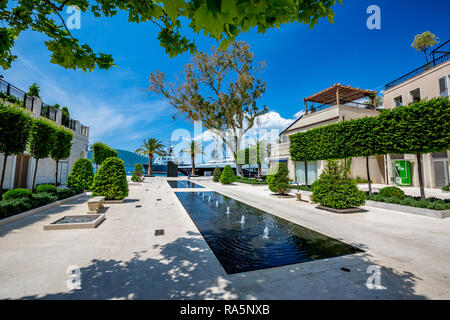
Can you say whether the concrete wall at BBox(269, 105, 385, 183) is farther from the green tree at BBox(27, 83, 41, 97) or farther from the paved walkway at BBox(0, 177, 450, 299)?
the green tree at BBox(27, 83, 41, 97)

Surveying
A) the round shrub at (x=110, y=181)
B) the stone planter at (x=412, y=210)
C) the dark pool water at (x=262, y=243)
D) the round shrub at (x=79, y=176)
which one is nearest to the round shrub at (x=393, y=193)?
the stone planter at (x=412, y=210)

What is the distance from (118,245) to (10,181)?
15905 millimetres

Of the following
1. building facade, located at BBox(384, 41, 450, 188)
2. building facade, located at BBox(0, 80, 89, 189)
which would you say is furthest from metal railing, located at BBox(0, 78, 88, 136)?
building facade, located at BBox(384, 41, 450, 188)

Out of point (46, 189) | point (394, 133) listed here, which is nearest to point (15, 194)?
point (46, 189)

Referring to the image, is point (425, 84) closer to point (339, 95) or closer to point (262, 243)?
point (339, 95)

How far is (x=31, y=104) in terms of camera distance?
1592cm

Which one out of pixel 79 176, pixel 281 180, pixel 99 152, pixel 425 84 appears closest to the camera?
pixel 79 176

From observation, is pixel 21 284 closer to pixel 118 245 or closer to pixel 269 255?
pixel 118 245

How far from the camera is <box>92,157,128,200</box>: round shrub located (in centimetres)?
1067

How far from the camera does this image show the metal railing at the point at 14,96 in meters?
13.3

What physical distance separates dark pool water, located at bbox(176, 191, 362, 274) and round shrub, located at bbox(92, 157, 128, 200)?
5752 mm

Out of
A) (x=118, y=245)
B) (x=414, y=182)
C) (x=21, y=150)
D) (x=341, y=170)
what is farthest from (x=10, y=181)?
(x=414, y=182)

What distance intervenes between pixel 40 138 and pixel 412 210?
1940cm

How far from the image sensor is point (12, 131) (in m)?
8.55
